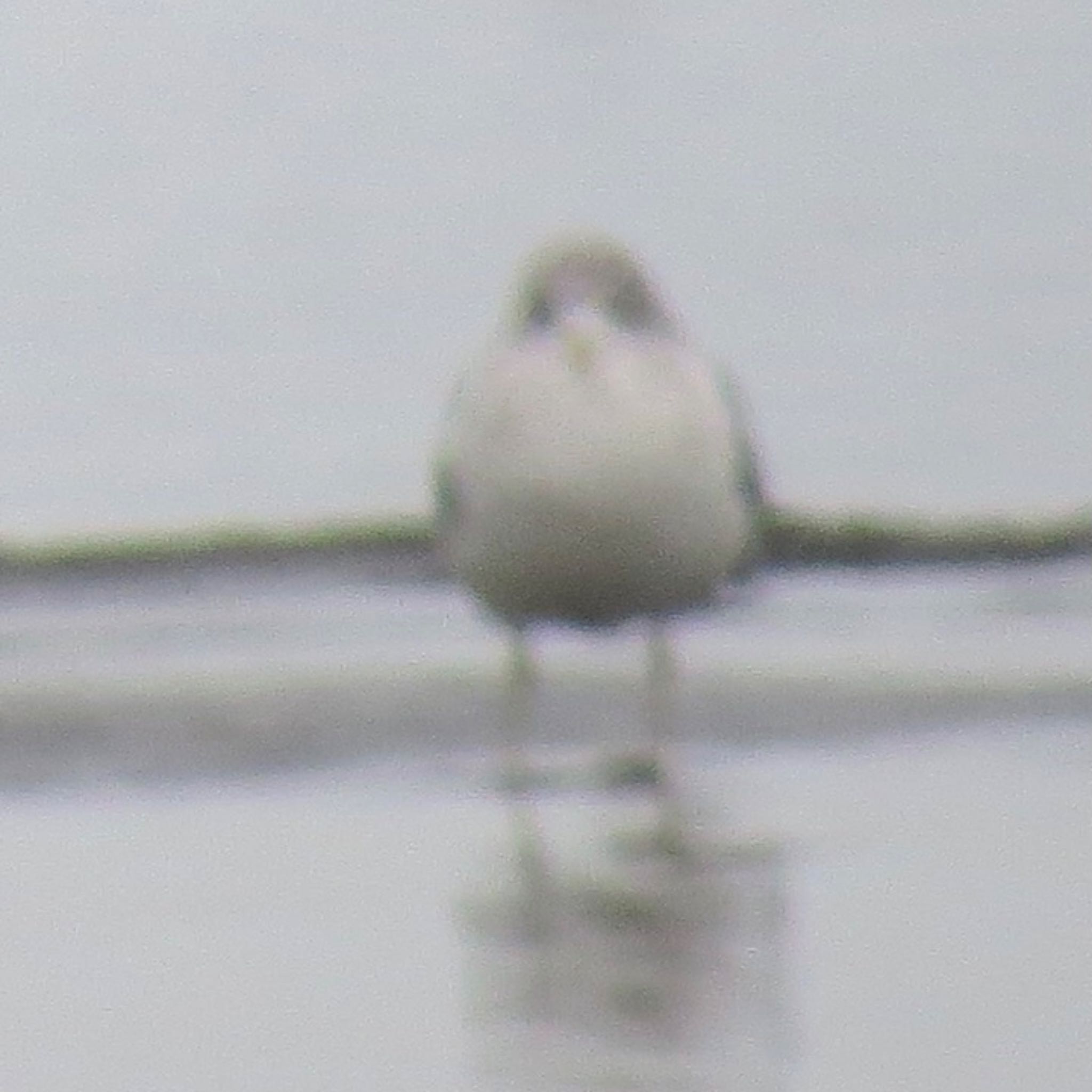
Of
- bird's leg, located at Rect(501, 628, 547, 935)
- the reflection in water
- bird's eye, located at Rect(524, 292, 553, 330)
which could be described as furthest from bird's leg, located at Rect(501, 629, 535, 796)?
bird's eye, located at Rect(524, 292, 553, 330)

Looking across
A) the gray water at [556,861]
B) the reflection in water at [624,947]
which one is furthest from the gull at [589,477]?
the reflection in water at [624,947]

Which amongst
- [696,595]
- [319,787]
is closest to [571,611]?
[696,595]

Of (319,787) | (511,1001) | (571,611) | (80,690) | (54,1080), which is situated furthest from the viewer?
(80,690)

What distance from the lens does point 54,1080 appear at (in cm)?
495

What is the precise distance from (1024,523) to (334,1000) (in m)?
5.54

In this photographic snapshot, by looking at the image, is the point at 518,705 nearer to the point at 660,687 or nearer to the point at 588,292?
the point at 660,687

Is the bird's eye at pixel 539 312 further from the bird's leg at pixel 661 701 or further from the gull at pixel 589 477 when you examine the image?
the bird's leg at pixel 661 701

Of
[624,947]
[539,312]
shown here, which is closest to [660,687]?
[539,312]

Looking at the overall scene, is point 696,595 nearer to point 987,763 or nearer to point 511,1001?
point 987,763

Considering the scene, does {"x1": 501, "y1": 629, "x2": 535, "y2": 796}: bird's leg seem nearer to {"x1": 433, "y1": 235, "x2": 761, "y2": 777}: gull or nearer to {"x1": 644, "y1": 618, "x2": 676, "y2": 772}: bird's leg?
{"x1": 433, "y1": 235, "x2": 761, "y2": 777}: gull

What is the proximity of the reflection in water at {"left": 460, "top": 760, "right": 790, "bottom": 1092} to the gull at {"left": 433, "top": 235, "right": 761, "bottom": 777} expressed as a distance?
0.45m

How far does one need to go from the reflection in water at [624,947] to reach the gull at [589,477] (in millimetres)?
452

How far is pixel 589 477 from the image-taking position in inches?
282

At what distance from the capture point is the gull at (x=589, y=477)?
23.6ft
